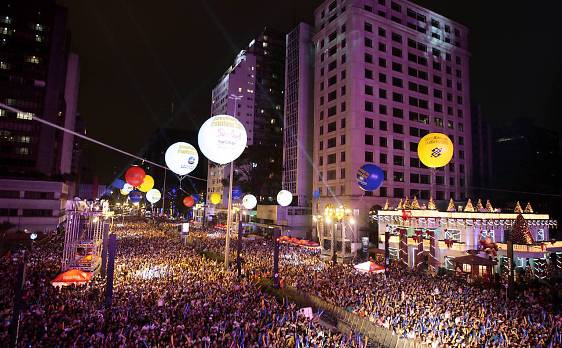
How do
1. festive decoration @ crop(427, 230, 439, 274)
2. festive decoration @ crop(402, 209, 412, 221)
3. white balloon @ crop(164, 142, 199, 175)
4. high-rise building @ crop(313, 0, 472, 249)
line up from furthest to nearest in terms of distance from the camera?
high-rise building @ crop(313, 0, 472, 249) < festive decoration @ crop(402, 209, 412, 221) < festive decoration @ crop(427, 230, 439, 274) < white balloon @ crop(164, 142, 199, 175)

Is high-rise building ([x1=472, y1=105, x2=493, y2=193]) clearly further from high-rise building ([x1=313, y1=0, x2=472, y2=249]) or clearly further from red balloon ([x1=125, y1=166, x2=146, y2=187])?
red balloon ([x1=125, y1=166, x2=146, y2=187])

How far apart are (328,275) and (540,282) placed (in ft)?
45.8

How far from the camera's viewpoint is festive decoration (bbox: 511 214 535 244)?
27.4 meters

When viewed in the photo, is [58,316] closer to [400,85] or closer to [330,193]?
[330,193]

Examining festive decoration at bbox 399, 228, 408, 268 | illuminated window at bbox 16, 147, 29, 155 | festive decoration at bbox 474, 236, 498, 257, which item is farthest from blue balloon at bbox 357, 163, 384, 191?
illuminated window at bbox 16, 147, 29, 155

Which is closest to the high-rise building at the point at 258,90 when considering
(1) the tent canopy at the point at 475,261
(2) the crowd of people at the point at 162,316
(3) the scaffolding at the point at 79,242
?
(3) the scaffolding at the point at 79,242

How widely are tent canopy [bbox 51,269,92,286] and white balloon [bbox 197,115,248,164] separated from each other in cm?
930

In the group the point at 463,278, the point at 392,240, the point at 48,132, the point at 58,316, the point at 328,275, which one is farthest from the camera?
the point at 48,132

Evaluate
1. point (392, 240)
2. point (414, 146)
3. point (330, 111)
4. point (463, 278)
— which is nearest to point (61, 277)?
point (463, 278)

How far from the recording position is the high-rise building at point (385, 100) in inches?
1860

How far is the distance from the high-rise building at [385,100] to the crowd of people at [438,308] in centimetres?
2496

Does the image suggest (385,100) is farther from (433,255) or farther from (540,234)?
(433,255)

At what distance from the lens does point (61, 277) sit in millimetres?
17672

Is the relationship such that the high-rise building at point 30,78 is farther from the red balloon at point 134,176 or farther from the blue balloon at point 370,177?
the blue balloon at point 370,177
